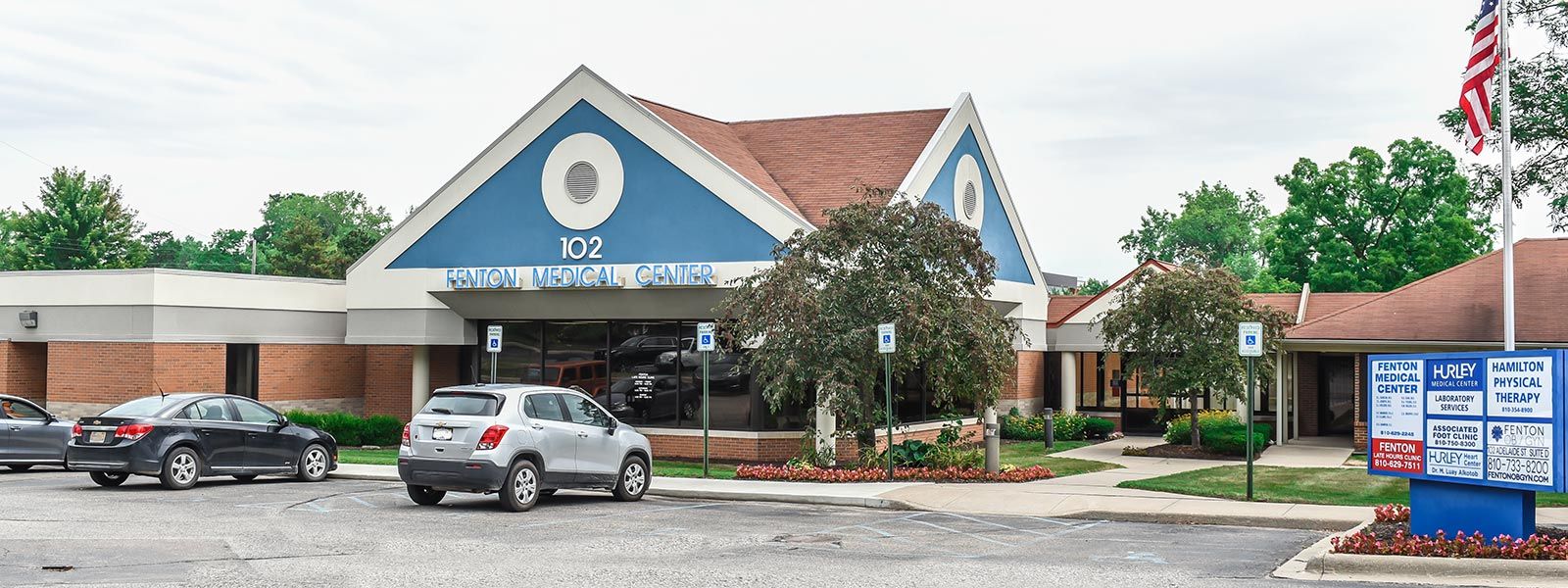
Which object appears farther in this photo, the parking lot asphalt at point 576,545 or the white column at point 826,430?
the white column at point 826,430

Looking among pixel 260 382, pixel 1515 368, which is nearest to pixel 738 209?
pixel 260 382

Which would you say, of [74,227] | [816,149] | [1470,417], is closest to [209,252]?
[74,227]

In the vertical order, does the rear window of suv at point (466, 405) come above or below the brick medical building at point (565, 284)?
below

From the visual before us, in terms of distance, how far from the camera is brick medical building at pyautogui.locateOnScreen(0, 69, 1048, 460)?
86.7 ft

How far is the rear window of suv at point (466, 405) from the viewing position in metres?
16.7

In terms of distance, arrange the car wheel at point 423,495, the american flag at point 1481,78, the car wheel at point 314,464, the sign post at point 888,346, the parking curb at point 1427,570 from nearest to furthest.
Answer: the parking curb at point 1427,570
the car wheel at point 423,495
the american flag at point 1481,78
the sign post at point 888,346
the car wheel at point 314,464

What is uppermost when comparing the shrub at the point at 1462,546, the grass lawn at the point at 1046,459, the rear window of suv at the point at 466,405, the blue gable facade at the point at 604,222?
the blue gable facade at the point at 604,222

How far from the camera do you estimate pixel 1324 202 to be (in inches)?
2196

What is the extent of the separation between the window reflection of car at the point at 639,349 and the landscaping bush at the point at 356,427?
16.7ft

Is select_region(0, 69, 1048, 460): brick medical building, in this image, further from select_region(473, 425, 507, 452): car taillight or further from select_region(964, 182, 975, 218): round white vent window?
select_region(473, 425, 507, 452): car taillight

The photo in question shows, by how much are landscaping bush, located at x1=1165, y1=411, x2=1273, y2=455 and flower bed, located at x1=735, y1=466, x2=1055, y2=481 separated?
7915 millimetres

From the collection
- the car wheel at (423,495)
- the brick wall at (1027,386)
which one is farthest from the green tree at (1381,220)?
the car wheel at (423,495)

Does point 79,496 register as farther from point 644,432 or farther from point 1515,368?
point 1515,368

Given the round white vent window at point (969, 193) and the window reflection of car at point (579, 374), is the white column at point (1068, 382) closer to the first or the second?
the round white vent window at point (969, 193)
